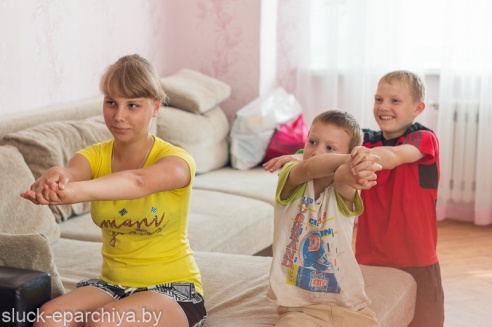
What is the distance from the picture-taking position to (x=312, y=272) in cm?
208

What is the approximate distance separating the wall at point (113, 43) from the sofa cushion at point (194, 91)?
0.24 meters

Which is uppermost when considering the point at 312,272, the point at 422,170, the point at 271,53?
the point at 271,53

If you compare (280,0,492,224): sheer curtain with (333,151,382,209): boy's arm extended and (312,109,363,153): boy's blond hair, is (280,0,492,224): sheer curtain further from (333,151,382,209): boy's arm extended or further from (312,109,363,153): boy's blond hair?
(333,151,382,209): boy's arm extended

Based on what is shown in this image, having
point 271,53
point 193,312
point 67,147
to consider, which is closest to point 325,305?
point 193,312

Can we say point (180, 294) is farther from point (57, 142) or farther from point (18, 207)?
point (57, 142)

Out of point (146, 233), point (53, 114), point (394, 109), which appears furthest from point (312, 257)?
point (53, 114)

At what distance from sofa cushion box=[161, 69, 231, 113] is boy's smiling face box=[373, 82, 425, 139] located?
1.69 metres

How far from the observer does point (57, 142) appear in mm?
3141

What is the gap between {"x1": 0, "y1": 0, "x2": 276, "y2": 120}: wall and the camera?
3502mm

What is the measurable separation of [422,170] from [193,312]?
101 centimetres

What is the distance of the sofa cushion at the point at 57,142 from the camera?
10.00 feet

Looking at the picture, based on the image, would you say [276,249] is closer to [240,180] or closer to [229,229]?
[229,229]

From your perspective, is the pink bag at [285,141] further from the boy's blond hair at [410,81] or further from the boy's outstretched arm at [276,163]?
the boy's outstretched arm at [276,163]

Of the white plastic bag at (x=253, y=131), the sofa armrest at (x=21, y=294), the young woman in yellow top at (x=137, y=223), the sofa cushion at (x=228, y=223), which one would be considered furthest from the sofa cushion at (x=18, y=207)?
the white plastic bag at (x=253, y=131)
